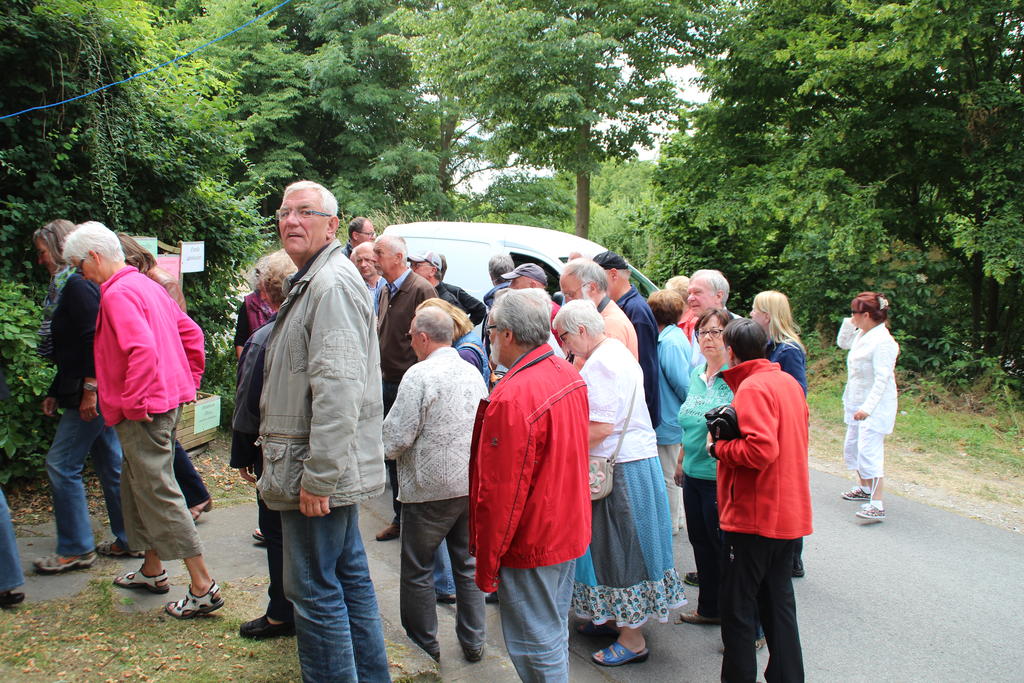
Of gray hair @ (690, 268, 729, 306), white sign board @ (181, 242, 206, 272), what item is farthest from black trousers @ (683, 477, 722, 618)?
white sign board @ (181, 242, 206, 272)

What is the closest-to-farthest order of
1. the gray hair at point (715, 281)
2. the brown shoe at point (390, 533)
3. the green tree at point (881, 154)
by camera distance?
the gray hair at point (715, 281) → the brown shoe at point (390, 533) → the green tree at point (881, 154)

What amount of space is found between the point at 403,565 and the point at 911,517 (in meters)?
4.58

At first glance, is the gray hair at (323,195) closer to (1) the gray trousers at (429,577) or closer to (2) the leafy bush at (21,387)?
(1) the gray trousers at (429,577)

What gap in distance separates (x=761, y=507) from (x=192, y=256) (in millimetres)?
5457

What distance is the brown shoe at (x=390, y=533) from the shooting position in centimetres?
513

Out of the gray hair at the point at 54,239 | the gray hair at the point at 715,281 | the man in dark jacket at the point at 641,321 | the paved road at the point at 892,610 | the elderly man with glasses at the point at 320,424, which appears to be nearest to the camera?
the elderly man with glasses at the point at 320,424

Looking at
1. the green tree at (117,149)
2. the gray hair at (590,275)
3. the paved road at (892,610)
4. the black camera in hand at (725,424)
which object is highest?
the green tree at (117,149)

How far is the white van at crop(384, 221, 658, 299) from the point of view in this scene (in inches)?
350

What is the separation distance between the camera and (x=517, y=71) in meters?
15.4

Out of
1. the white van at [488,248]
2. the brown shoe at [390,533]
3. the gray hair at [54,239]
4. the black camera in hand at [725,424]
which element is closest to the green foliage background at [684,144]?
the gray hair at [54,239]

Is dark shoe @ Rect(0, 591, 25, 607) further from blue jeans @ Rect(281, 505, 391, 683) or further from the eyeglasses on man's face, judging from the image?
the eyeglasses on man's face

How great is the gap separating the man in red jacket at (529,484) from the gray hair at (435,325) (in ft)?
2.21

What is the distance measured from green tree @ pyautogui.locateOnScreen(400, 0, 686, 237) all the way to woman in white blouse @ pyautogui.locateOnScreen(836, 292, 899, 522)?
1055 centimetres

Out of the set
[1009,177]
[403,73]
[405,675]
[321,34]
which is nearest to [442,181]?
[403,73]
